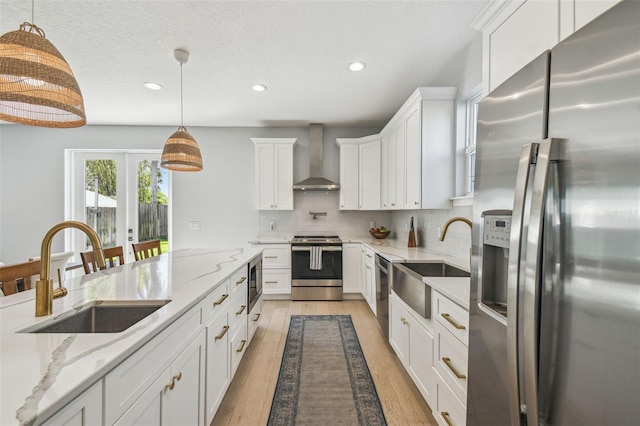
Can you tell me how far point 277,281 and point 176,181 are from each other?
2.41 meters

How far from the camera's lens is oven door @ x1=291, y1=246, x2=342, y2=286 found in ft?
12.8

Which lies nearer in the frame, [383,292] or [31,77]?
[31,77]

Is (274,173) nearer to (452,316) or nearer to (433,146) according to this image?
(433,146)

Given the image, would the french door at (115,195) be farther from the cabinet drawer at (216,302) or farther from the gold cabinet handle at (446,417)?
the gold cabinet handle at (446,417)

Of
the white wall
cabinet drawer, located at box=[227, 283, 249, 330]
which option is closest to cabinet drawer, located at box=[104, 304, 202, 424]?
cabinet drawer, located at box=[227, 283, 249, 330]

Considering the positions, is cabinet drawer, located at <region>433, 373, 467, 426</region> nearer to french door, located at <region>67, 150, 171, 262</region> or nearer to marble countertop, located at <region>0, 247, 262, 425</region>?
marble countertop, located at <region>0, 247, 262, 425</region>

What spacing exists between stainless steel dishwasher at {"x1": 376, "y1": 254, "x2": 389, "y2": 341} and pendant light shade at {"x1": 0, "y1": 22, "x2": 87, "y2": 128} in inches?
95.3

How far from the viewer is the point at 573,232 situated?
0.60m

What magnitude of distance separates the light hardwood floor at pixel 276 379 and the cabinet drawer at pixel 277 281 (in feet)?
1.94

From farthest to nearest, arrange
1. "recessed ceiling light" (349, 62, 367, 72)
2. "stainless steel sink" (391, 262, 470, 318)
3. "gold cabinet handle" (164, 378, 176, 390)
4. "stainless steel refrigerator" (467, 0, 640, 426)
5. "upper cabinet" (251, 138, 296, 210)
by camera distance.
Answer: "upper cabinet" (251, 138, 296, 210)
"recessed ceiling light" (349, 62, 367, 72)
"stainless steel sink" (391, 262, 470, 318)
"gold cabinet handle" (164, 378, 176, 390)
"stainless steel refrigerator" (467, 0, 640, 426)

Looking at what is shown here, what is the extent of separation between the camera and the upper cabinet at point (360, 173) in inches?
163

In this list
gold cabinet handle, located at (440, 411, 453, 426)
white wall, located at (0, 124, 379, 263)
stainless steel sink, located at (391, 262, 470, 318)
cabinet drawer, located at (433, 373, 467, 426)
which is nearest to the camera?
cabinet drawer, located at (433, 373, 467, 426)

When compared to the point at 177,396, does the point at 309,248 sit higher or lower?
higher

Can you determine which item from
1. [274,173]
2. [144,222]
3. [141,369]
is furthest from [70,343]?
[144,222]
